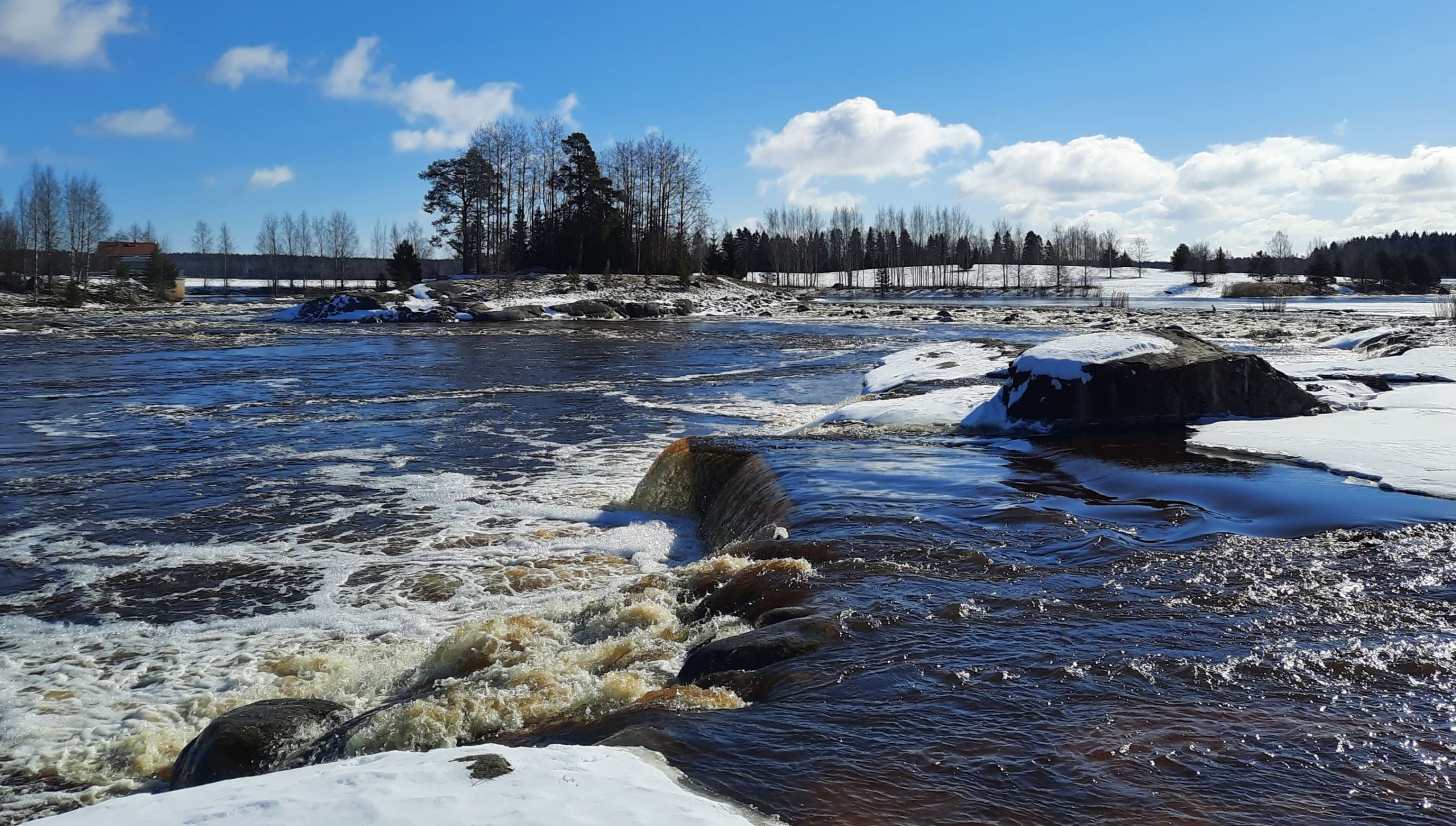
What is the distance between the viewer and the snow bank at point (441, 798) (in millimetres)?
2787

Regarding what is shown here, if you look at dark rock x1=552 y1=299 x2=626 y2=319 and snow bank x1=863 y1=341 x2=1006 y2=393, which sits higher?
dark rock x1=552 y1=299 x2=626 y2=319

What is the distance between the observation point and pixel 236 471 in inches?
445

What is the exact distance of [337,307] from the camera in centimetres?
4669

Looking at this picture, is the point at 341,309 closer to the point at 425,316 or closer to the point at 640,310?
the point at 425,316

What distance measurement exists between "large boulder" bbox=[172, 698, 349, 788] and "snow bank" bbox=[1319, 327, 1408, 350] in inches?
989

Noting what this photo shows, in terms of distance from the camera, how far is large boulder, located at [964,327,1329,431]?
1130 cm

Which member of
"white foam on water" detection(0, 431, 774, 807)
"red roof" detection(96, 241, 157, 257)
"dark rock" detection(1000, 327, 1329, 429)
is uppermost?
"red roof" detection(96, 241, 157, 257)

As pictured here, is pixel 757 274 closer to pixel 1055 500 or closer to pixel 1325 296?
pixel 1325 296

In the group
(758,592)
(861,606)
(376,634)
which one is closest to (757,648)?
(861,606)

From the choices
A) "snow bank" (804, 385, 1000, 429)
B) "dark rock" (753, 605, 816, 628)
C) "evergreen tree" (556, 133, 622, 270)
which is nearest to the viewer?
"dark rock" (753, 605, 816, 628)

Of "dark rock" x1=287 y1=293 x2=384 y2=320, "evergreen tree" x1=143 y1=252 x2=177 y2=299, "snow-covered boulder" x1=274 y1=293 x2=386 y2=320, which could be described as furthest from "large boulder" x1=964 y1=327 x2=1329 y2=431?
"evergreen tree" x1=143 y1=252 x2=177 y2=299

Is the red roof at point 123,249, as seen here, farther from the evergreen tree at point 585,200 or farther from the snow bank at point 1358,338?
the snow bank at point 1358,338

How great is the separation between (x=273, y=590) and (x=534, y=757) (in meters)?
4.79

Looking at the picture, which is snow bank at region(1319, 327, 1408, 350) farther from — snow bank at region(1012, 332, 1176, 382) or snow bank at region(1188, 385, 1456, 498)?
snow bank at region(1012, 332, 1176, 382)
